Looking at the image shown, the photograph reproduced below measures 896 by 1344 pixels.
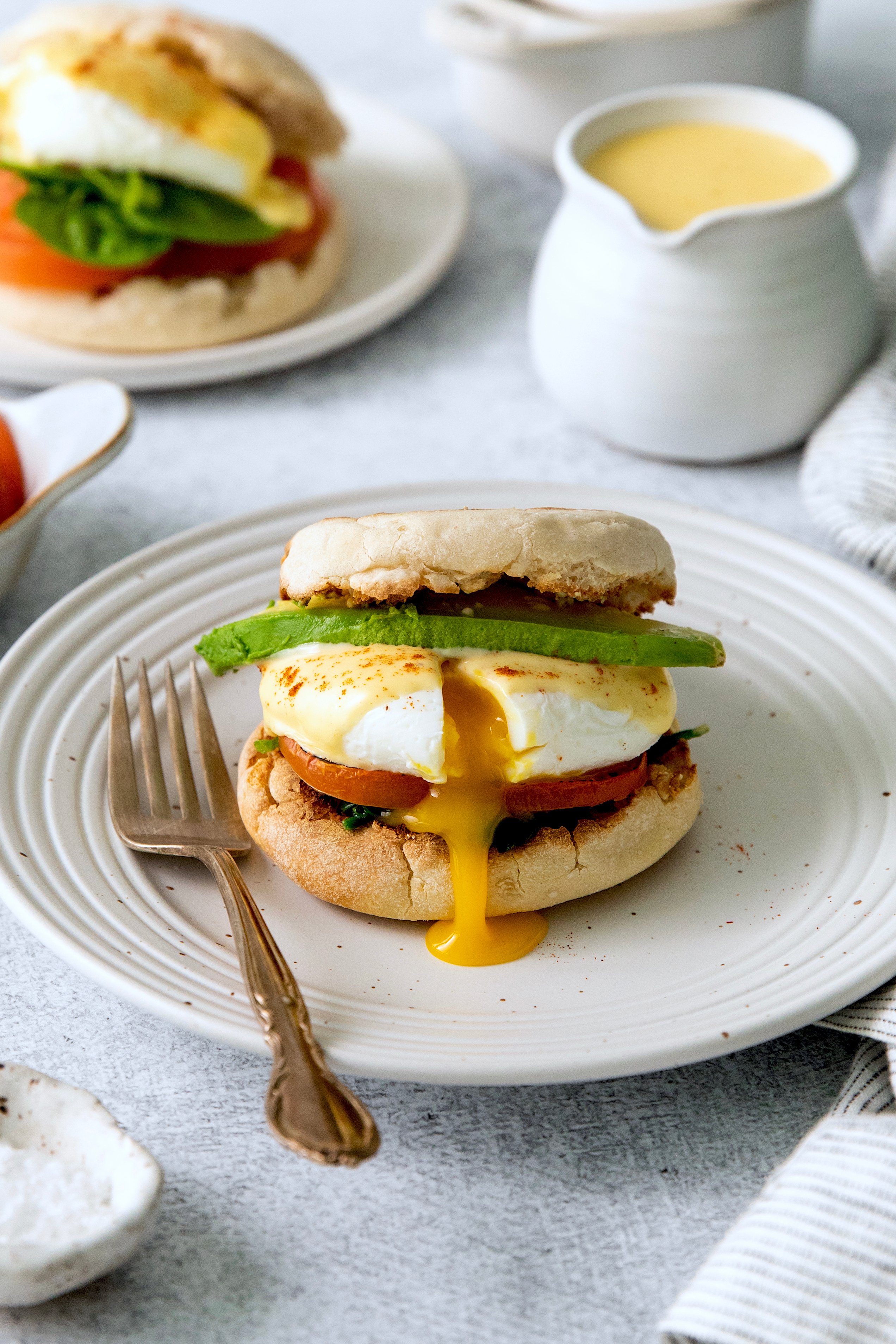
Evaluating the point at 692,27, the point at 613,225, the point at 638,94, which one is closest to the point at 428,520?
the point at 613,225

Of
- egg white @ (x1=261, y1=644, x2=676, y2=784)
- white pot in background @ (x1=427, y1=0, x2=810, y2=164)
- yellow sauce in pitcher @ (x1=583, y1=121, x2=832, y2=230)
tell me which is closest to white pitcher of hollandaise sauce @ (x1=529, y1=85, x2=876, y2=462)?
yellow sauce in pitcher @ (x1=583, y1=121, x2=832, y2=230)

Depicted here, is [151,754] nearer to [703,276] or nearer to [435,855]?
[435,855]

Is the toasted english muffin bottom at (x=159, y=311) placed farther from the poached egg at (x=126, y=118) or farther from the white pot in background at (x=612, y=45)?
the white pot in background at (x=612, y=45)

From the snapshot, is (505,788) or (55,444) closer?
(505,788)

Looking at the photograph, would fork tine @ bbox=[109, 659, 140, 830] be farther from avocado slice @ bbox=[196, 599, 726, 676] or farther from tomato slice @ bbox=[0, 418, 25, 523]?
tomato slice @ bbox=[0, 418, 25, 523]

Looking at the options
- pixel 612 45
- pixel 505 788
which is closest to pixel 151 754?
pixel 505 788
